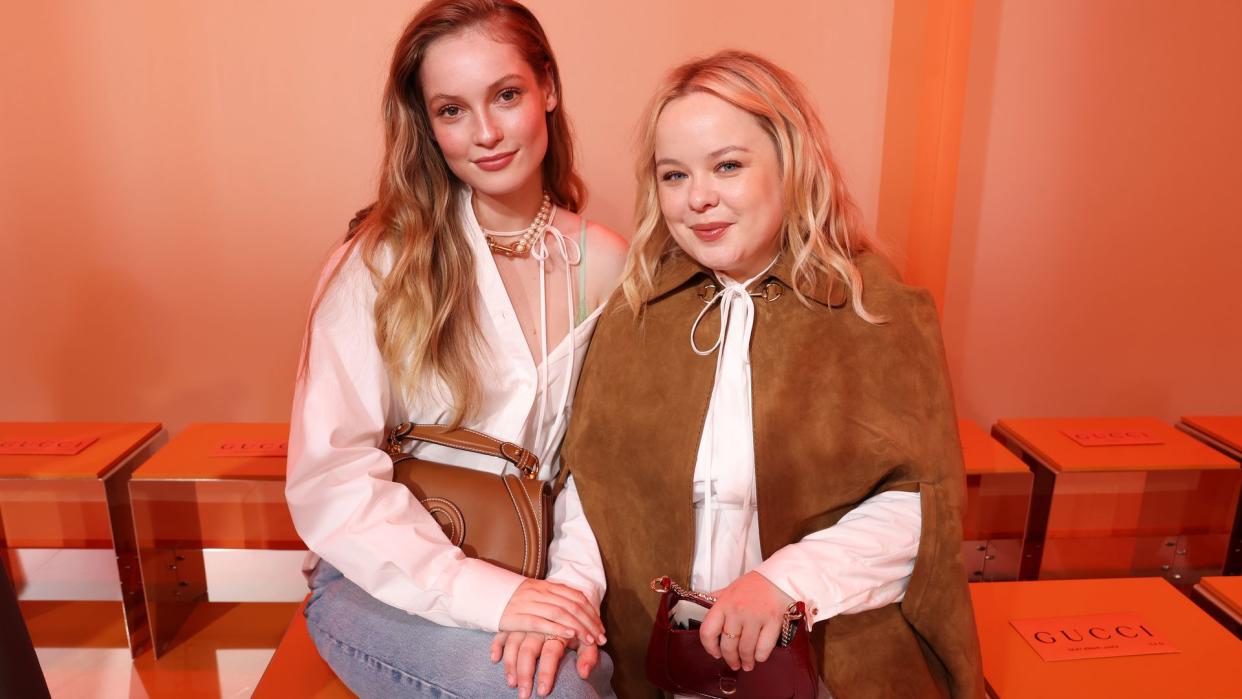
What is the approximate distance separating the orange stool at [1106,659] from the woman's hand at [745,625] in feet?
2.04

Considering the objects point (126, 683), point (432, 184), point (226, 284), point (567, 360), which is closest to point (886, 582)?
point (567, 360)

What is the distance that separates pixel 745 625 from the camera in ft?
4.84

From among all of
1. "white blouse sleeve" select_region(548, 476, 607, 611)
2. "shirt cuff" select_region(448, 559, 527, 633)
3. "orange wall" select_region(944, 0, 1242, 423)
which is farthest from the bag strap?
"orange wall" select_region(944, 0, 1242, 423)

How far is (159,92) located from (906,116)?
235 cm

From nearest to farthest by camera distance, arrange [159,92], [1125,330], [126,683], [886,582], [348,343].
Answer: [886,582] < [348,343] < [126,683] < [159,92] < [1125,330]

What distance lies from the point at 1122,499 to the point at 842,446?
1.56 meters

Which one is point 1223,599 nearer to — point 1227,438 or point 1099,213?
point 1227,438

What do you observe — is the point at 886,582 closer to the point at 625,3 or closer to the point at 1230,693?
the point at 1230,693

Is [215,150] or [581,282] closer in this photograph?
[581,282]

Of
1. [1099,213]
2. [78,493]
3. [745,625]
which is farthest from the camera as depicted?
[1099,213]

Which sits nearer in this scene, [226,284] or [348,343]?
[348,343]

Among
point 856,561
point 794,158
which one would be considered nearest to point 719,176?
point 794,158

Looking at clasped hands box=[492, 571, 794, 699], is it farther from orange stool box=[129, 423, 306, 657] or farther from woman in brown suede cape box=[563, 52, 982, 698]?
orange stool box=[129, 423, 306, 657]

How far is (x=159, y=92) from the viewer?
2.79 metres
